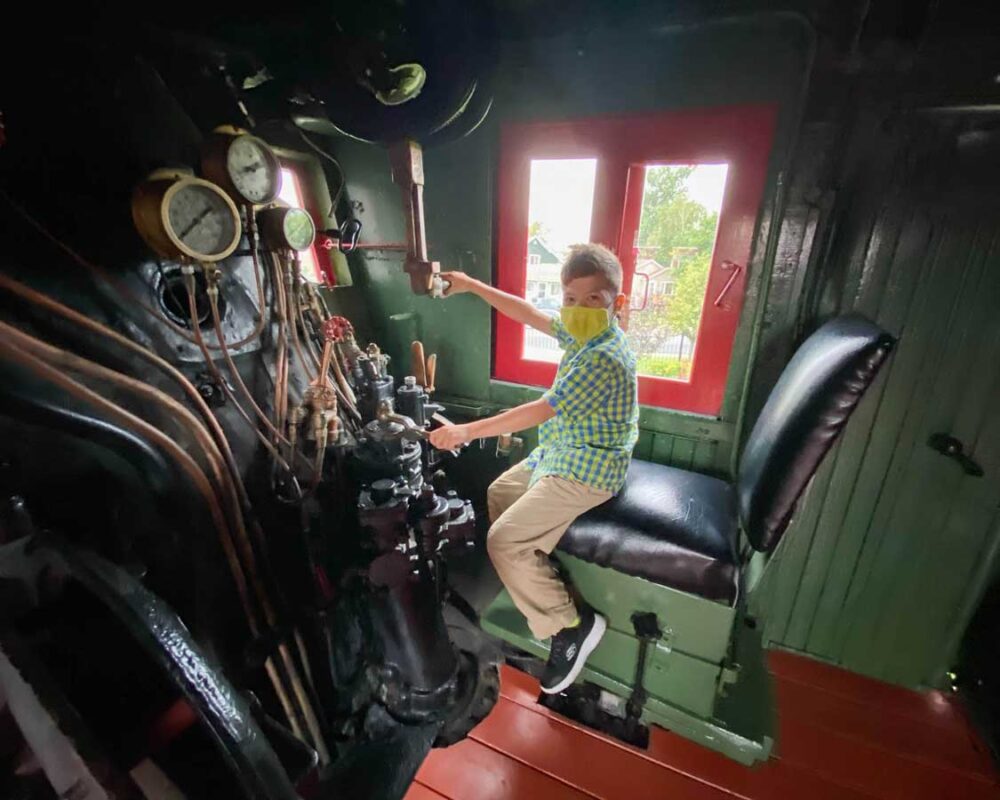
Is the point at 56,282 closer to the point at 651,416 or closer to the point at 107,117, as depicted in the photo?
the point at 107,117

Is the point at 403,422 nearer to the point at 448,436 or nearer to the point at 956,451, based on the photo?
the point at 448,436

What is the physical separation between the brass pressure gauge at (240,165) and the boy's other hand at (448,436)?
89 cm

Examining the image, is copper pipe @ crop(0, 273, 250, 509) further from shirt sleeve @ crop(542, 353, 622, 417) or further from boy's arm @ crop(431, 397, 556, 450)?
shirt sleeve @ crop(542, 353, 622, 417)

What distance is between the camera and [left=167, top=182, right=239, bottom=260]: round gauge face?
1085mm

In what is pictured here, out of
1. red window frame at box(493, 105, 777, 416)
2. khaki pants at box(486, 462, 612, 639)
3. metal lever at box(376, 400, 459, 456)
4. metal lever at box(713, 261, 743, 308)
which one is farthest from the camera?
metal lever at box(713, 261, 743, 308)

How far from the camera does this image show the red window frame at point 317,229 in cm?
212

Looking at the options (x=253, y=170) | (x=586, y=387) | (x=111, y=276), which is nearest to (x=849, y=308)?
(x=586, y=387)

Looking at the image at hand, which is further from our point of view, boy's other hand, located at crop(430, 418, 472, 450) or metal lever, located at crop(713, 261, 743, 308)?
metal lever, located at crop(713, 261, 743, 308)

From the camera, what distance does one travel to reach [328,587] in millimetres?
1517

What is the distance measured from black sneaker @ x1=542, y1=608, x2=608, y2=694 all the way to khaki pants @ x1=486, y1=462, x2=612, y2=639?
0.14ft

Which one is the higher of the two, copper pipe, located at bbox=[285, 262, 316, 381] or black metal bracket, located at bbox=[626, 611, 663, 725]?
copper pipe, located at bbox=[285, 262, 316, 381]

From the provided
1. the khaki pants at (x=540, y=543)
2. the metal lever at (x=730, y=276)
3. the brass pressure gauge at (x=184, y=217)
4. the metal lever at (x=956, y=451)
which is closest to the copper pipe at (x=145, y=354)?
the brass pressure gauge at (x=184, y=217)

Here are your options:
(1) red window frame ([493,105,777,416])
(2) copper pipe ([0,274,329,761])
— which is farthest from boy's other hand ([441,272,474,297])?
(2) copper pipe ([0,274,329,761])

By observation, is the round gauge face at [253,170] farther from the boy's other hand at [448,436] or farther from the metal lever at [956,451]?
the metal lever at [956,451]
